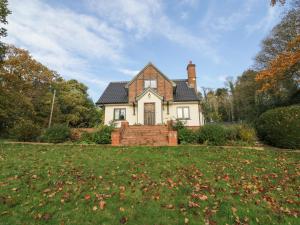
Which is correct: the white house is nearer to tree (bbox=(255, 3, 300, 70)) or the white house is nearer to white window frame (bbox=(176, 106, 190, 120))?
white window frame (bbox=(176, 106, 190, 120))

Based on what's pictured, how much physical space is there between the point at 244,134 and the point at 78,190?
1049 centimetres

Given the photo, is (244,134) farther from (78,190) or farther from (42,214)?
(42,214)

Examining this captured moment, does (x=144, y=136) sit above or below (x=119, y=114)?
below

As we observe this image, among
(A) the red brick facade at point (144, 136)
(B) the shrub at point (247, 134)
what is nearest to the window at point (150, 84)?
(A) the red brick facade at point (144, 136)

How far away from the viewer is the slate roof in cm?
2008

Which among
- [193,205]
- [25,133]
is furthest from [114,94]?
[193,205]

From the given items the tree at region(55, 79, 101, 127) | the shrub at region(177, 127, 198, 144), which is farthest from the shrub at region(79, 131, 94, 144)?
the tree at region(55, 79, 101, 127)

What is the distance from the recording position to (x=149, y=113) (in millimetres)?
19328

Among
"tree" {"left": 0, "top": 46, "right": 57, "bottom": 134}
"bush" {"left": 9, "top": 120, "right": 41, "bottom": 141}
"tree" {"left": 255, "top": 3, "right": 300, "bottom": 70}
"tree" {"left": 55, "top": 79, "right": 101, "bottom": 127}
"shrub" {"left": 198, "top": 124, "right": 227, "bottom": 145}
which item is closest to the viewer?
"shrub" {"left": 198, "top": 124, "right": 227, "bottom": 145}

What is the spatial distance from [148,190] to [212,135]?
7800 millimetres

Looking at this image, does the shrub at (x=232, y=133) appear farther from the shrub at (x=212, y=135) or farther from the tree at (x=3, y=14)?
the tree at (x=3, y=14)

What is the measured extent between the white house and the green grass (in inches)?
464

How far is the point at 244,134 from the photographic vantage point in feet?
39.2

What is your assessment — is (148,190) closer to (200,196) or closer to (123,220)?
(200,196)
